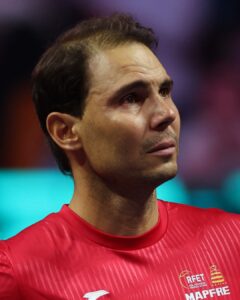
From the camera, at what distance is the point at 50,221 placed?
1.91 m

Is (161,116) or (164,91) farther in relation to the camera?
(164,91)

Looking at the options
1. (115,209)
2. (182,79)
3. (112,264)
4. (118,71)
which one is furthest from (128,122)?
(182,79)

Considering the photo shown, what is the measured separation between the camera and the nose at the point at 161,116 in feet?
5.74

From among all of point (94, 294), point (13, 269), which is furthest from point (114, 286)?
point (13, 269)

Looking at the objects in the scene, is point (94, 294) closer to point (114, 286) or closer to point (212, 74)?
point (114, 286)

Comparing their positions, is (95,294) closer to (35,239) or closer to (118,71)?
(35,239)

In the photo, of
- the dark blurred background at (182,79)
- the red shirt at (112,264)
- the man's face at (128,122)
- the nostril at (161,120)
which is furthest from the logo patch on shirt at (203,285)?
the dark blurred background at (182,79)

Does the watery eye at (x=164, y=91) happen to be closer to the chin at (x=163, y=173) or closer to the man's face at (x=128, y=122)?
the man's face at (x=128, y=122)

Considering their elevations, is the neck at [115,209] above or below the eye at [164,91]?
below

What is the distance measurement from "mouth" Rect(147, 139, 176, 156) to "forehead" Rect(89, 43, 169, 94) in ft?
0.59

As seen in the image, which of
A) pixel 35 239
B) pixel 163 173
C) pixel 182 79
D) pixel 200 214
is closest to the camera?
pixel 163 173

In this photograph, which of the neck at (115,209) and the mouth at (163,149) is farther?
the neck at (115,209)

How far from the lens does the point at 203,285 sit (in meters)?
1.83

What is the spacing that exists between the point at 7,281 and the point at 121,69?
2.12 ft
